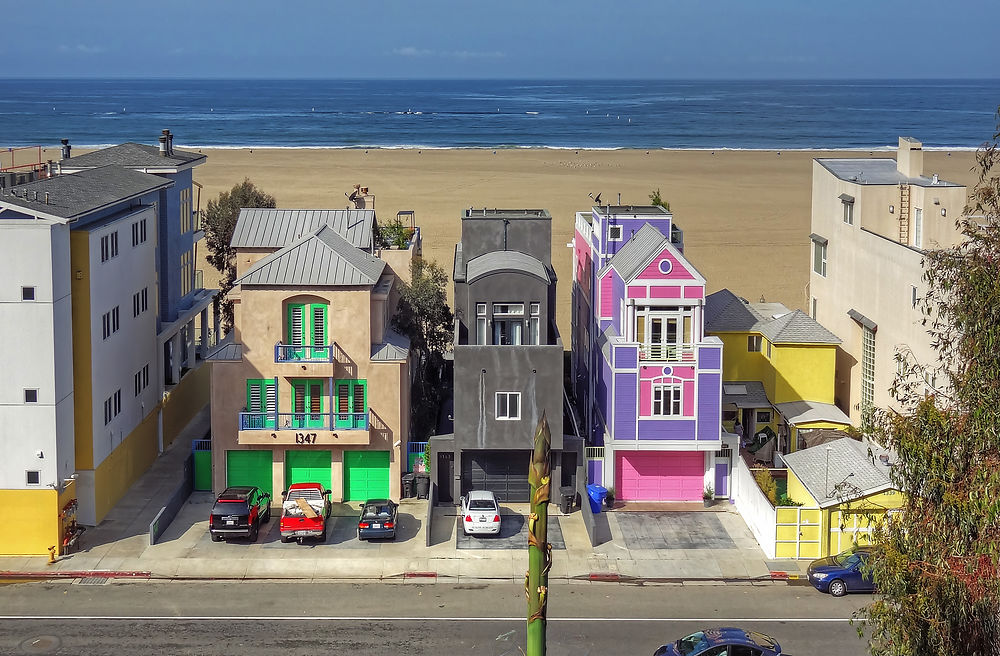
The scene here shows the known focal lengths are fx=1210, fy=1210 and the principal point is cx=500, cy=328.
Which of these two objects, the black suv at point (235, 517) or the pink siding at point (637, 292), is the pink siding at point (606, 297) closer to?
the pink siding at point (637, 292)

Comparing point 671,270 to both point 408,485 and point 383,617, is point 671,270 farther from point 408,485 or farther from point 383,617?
point 383,617

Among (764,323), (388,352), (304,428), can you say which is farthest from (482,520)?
(764,323)

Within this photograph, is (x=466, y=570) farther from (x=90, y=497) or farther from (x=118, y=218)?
(x=118, y=218)

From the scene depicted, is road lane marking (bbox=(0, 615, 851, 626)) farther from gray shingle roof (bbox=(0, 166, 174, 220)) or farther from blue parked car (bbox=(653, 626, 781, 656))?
gray shingle roof (bbox=(0, 166, 174, 220))

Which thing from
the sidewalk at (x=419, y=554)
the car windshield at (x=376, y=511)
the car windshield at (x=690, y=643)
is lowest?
the sidewalk at (x=419, y=554)

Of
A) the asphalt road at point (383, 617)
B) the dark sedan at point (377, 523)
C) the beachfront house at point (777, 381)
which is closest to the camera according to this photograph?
the asphalt road at point (383, 617)

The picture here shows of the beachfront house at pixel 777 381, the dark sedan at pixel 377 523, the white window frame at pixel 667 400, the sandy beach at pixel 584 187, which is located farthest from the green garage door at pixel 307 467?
the sandy beach at pixel 584 187

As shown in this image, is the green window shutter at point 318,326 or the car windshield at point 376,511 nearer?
the car windshield at point 376,511
